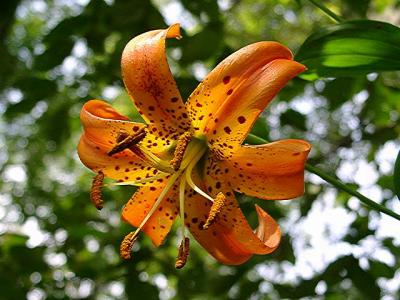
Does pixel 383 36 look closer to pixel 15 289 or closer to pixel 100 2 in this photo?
pixel 100 2

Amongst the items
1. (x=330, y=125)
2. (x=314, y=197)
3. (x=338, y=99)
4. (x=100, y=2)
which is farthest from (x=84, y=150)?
(x=330, y=125)

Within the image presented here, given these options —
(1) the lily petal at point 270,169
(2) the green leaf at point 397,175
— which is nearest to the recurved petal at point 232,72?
(1) the lily petal at point 270,169

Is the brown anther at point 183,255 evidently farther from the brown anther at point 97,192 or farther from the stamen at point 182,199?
the brown anther at point 97,192

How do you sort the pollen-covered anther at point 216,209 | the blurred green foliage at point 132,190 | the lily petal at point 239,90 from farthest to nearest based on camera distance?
the blurred green foliage at point 132,190 → the pollen-covered anther at point 216,209 → the lily petal at point 239,90

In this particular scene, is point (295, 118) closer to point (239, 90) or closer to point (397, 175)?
point (397, 175)

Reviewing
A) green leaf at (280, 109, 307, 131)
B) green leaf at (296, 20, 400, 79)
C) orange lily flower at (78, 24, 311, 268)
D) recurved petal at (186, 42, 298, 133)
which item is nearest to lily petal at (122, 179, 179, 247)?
orange lily flower at (78, 24, 311, 268)

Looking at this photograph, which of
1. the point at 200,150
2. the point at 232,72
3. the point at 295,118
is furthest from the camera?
the point at 295,118

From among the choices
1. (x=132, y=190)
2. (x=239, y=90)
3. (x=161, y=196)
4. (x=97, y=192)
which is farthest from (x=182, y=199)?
(x=132, y=190)
